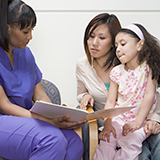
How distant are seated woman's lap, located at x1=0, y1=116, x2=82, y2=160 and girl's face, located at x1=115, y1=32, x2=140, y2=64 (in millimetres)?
681

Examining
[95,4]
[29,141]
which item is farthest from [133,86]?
[95,4]

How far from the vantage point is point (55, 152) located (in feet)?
4.39

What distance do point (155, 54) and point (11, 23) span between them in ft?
3.03

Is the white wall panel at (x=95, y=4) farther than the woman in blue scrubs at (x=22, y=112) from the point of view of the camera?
Yes

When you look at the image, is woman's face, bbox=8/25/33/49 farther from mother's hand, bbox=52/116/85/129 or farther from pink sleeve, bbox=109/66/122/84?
pink sleeve, bbox=109/66/122/84

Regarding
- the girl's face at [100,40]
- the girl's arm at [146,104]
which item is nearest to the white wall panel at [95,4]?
the girl's face at [100,40]

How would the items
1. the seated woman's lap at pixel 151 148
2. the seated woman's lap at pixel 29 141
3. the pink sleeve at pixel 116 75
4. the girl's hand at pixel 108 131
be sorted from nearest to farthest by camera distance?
the seated woman's lap at pixel 29 141 < the seated woman's lap at pixel 151 148 < the girl's hand at pixel 108 131 < the pink sleeve at pixel 116 75

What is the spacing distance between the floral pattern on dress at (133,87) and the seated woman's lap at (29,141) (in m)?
0.56

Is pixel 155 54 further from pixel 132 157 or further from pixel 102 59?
pixel 132 157

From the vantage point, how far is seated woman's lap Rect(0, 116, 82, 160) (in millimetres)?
1332

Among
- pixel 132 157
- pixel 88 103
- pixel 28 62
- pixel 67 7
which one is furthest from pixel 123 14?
pixel 132 157

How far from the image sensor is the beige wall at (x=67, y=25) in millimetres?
2453

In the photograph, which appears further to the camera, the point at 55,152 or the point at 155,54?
the point at 155,54

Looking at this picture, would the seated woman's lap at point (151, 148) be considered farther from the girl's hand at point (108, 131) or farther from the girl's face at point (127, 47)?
the girl's face at point (127, 47)
